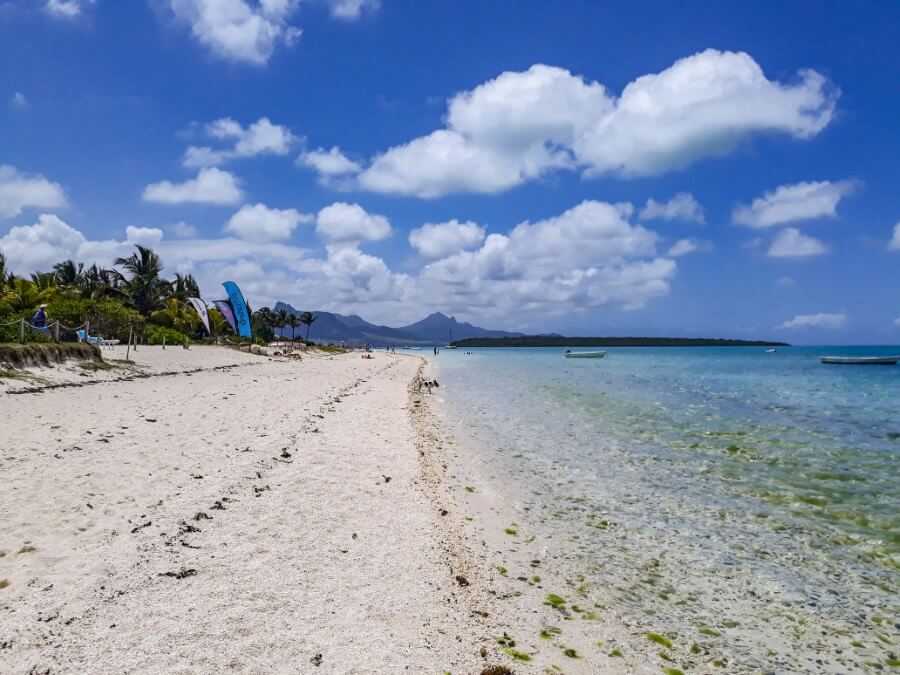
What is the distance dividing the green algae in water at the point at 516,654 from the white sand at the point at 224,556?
26cm

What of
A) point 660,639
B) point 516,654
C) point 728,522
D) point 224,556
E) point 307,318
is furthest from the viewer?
point 307,318

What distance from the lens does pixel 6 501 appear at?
6336 mm

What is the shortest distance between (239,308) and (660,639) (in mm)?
76049

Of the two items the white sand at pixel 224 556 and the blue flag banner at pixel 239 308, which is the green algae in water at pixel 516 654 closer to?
the white sand at pixel 224 556

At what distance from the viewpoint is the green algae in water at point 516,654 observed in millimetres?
4062

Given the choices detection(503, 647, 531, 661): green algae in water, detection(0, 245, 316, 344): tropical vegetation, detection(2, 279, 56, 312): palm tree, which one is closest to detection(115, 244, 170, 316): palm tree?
detection(0, 245, 316, 344): tropical vegetation

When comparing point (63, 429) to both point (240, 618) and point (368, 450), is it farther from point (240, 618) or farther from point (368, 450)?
point (240, 618)

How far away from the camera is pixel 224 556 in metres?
5.16

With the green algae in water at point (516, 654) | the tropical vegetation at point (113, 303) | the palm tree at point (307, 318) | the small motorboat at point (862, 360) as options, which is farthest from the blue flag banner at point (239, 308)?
the small motorboat at point (862, 360)

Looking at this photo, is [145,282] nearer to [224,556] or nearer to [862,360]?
[224,556]

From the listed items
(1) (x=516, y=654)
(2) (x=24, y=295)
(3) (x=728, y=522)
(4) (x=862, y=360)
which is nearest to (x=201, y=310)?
(2) (x=24, y=295)

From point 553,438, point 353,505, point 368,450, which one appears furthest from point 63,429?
point 553,438

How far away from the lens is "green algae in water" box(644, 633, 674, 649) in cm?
458

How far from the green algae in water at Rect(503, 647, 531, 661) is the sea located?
148cm
